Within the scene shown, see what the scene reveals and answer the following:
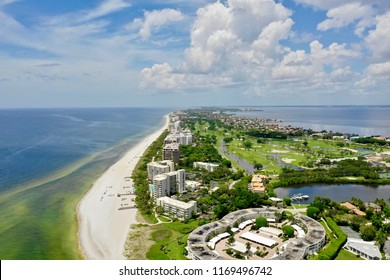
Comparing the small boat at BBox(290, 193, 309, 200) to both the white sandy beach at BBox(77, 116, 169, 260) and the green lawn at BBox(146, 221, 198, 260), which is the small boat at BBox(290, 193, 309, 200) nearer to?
the green lawn at BBox(146, 221, 198, 260)

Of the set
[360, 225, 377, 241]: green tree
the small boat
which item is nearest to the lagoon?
the small boat

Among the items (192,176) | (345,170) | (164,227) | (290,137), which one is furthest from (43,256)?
(290,137)

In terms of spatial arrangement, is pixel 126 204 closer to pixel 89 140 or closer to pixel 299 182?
pixel 299 182

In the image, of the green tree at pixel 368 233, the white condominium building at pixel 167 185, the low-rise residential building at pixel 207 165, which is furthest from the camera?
the low-rise residential building at pixel 207 165

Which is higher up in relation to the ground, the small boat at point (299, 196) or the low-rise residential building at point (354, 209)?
the low-rise residential building at point (354, 209)

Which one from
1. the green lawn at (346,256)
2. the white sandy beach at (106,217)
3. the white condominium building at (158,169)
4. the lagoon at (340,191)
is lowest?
the lagoon at (340,191)

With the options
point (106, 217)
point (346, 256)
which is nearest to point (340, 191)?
point (346, 256)

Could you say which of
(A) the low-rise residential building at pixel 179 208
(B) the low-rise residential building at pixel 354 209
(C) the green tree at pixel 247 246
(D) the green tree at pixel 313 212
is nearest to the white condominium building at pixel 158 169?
(A) the low-rise residential building at pixel 179 208

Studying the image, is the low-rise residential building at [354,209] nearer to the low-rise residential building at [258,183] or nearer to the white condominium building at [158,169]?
the low-rise residential building at [258,183]
